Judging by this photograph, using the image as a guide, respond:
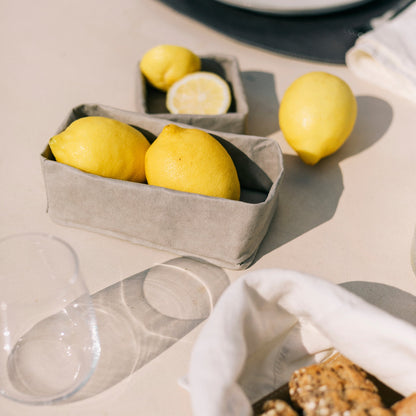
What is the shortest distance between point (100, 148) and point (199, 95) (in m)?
0.20

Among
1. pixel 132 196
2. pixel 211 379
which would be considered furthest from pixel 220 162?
pixel 211 379

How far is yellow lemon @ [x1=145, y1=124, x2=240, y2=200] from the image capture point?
0.48m

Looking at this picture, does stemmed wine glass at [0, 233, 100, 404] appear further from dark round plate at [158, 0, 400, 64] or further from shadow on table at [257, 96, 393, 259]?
dark round plate at [158, 0, 400, 64]

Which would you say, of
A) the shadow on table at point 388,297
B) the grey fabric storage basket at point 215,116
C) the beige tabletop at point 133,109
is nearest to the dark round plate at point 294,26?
the beige tabletop at point 133,109

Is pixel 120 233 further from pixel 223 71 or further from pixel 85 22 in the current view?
pixel 85 22

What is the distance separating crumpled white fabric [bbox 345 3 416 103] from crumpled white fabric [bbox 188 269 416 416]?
49 cm

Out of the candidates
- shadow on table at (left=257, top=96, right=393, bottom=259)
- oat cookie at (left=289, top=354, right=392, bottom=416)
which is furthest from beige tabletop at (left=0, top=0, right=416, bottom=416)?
oat cookie at (left=289, top=354, right=392, bottom=416)

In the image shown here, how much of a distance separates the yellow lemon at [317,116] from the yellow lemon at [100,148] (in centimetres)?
21

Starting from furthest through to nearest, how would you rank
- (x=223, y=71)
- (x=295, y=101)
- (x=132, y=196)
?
(x=223, y=71) → (x=295, y=101) → (x=132, y=196)

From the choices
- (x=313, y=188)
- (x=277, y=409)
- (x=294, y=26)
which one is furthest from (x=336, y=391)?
(x=294, y=26)

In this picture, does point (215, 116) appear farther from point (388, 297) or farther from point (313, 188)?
point (388, 297)

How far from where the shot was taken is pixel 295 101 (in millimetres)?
613

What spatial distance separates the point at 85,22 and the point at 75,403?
0.71 metres

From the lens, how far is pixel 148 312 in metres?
0.48
